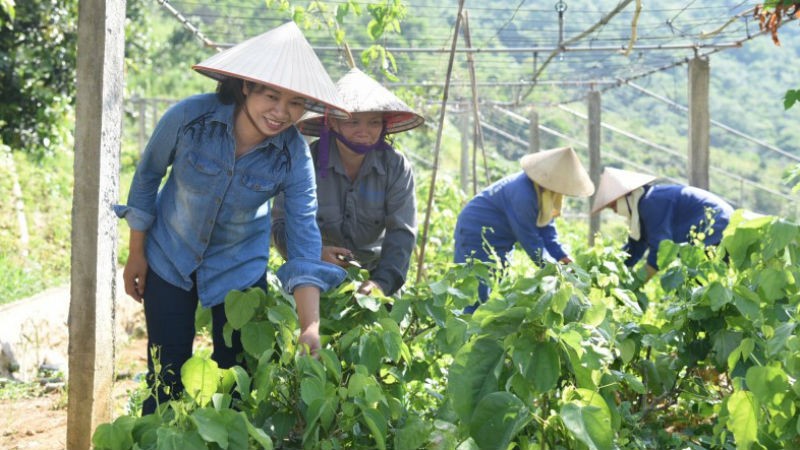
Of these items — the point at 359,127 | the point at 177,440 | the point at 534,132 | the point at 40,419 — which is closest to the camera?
the point at 177,440

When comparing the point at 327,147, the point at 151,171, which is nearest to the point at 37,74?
the point at 327,147

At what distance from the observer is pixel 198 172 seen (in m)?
2.98

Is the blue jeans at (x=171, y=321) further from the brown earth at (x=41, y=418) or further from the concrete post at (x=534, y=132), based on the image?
the concrete post at (x=534, y=132)

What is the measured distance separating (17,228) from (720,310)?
22.3 feet

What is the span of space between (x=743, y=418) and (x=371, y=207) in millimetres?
1735

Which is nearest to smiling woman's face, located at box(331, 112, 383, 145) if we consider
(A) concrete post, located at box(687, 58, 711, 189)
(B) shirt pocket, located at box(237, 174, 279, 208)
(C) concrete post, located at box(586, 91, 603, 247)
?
(B) shirt pocket, located at box(237, 174, 279, 208)

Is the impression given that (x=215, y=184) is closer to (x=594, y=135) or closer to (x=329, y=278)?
(x=329, y=278)

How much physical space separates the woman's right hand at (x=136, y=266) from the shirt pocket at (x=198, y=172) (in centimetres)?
24

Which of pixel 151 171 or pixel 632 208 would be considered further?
pixel 632 208

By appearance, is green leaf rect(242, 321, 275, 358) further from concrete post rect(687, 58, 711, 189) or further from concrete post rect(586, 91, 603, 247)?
concrete post rect(586, 91, 603, 247)

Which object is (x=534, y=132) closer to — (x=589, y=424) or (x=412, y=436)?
(x=412, y=436)

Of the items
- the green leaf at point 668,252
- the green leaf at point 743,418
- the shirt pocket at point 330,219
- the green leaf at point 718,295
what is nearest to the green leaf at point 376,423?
the green leaf at point 743,418

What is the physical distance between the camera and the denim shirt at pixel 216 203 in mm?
2957

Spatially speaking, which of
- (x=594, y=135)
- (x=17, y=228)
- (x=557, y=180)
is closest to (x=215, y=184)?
(x=557, y=180)
